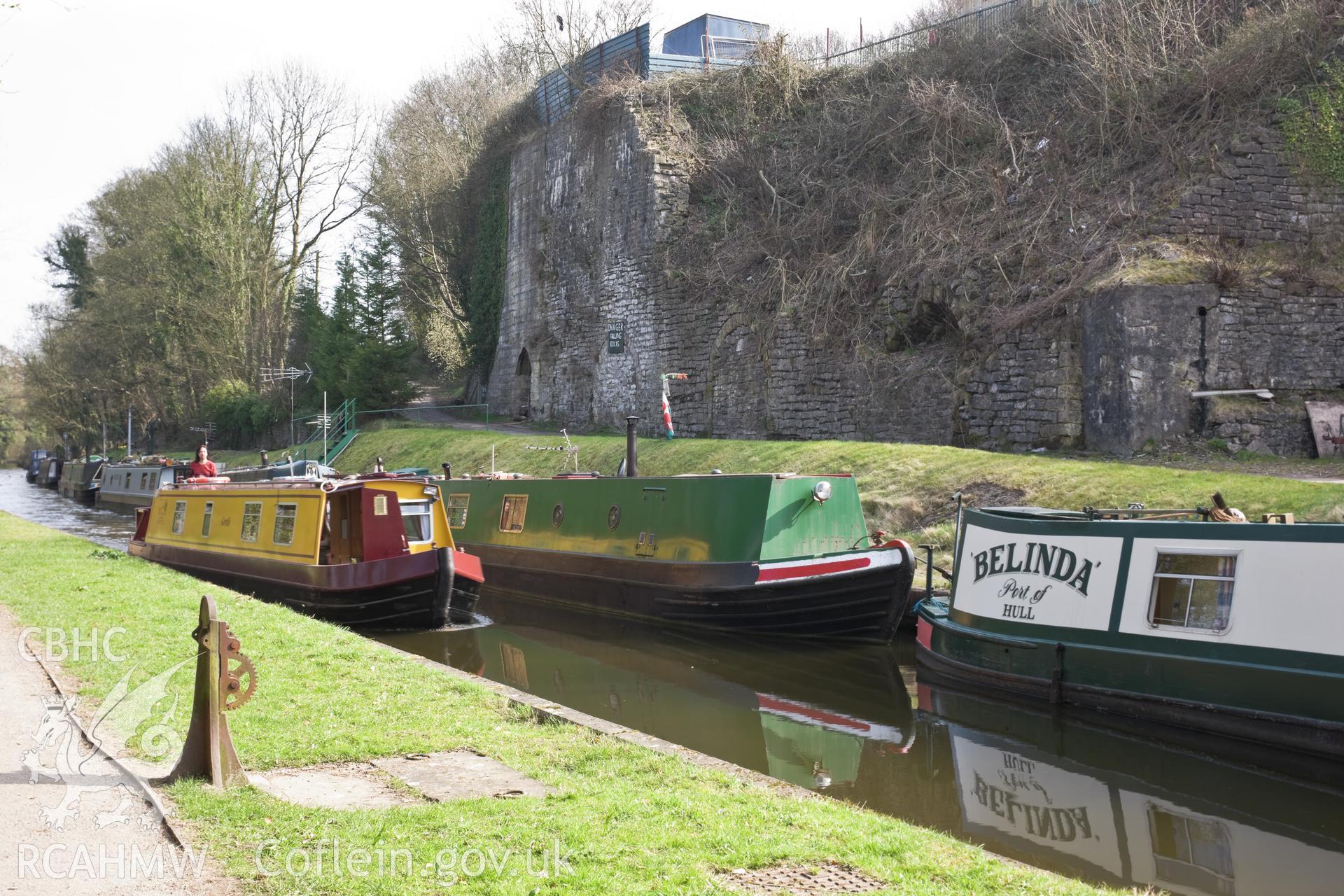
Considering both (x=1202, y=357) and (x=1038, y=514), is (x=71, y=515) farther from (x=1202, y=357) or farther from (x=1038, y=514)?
(x=1038, y=514)

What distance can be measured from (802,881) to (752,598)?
26.0ft

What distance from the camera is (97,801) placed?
4.64m

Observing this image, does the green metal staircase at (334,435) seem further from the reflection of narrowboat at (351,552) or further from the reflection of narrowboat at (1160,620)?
the reflection of narrowboat at (1160,620)

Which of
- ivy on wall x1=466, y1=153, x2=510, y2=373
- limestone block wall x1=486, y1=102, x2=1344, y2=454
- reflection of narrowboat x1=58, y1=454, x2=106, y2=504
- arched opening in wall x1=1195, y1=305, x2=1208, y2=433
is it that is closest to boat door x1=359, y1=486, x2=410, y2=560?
limestone block wall x1=486, y1=102, x2=1344, y2=454

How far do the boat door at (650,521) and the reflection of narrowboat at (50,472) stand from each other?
44966 millimetres

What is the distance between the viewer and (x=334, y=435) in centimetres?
3341

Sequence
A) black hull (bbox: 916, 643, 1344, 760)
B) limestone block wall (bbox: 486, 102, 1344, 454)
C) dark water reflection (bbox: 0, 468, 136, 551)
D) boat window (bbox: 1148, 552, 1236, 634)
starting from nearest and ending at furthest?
black hull (bbox: 916, 643, 1344, 760), boat window (bbox: 1148, 552, 1236, 634), limestone block wall (bbox: 486, 102, 1344, 454), dark water reflection (bbox: 0, 468, 136, 551)

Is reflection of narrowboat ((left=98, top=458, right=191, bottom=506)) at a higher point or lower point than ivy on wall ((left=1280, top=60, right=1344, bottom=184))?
lower

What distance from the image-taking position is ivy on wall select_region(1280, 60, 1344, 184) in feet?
A: 53.6

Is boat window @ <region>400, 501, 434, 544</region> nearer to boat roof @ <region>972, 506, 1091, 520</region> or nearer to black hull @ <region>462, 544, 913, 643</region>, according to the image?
black hull @ <region>462, 544, 913, 643</region>

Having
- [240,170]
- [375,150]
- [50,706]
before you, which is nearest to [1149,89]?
[50,706]

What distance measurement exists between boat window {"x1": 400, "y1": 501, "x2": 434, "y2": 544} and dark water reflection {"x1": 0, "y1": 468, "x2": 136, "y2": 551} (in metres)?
7.08

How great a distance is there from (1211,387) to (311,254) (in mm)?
34998

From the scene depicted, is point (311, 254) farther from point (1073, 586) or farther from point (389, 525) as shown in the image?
point (1073, 586)
